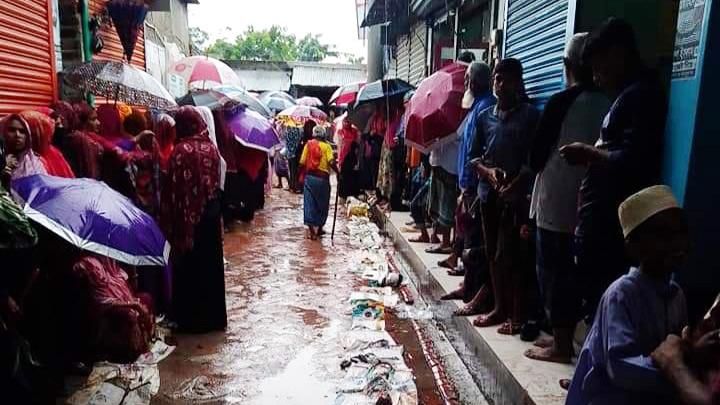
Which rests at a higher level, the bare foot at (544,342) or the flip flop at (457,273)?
the bare foot at (544,342)

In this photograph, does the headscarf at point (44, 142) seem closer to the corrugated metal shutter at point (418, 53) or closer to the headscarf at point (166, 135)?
the headscarf at point (166, 135)

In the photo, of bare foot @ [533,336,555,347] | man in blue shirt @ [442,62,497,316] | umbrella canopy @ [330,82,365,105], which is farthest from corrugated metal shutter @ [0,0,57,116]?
umbrella canopy @ [330,82,365,105]

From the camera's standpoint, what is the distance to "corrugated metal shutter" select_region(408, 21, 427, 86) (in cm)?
1087

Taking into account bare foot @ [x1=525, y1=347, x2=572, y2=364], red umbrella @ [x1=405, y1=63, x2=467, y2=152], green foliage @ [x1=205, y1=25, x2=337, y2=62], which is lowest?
bare foot @ [x1=525, y1=347, x2=572, y2=364]

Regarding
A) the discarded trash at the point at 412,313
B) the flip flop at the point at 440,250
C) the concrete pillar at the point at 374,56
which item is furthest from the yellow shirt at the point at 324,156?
the concrete pillar at the point at 374,56

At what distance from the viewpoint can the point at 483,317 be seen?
14.3 ft

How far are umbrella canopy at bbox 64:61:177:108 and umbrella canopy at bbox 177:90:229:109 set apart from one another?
2.09 meters

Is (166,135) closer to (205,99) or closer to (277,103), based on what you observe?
(205,99)

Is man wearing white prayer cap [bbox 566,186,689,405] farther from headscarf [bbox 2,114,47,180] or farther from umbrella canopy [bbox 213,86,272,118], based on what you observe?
umbrella canopy [bbox 213,86,272,118]

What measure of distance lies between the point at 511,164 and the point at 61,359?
132 inches

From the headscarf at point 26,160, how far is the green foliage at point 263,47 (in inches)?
1576

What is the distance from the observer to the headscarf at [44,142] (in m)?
3.83

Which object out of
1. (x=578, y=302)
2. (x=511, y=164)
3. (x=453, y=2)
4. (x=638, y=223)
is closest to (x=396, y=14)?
(x=453, y=2)

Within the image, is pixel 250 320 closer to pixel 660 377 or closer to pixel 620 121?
pixel 620 121
